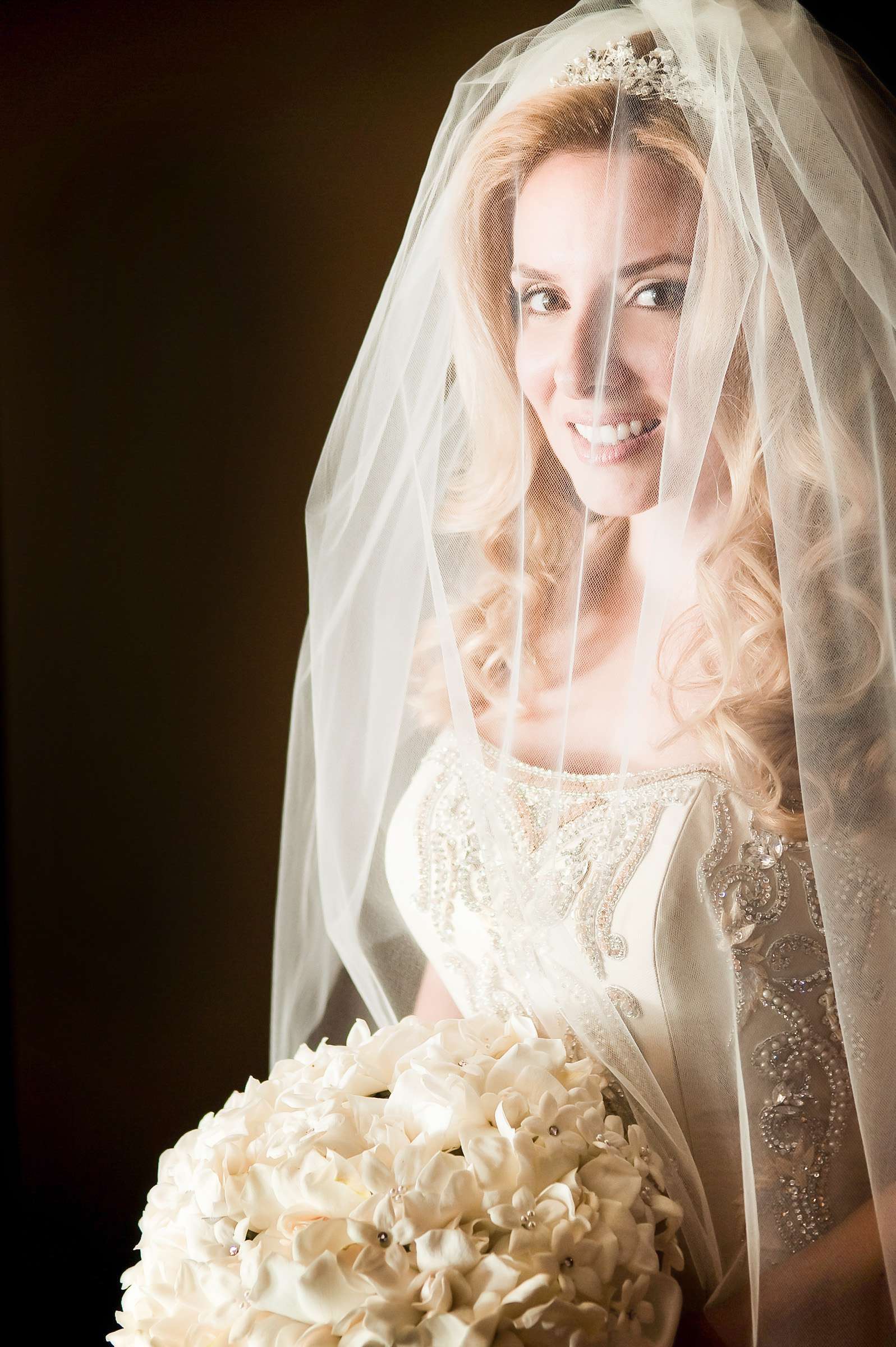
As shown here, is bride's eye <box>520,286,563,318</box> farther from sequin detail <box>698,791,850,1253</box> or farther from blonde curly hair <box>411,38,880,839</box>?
sequin detail <box>698,791,850,1253</box>

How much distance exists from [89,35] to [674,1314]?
1567 mm

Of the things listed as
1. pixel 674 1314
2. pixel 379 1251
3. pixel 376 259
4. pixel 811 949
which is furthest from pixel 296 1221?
pixel 376 259

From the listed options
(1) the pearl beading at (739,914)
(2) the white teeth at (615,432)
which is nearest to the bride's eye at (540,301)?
(2) the white teeth at (615,432)

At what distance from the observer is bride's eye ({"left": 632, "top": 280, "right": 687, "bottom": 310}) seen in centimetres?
81

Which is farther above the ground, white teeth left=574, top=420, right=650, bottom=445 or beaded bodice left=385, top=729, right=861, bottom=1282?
white teeth left=574, top=420, right=650, bottom=445

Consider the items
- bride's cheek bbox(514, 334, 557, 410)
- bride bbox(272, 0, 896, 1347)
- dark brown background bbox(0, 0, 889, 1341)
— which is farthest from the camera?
dark brown background bbox(0, 0, 889, 1341)

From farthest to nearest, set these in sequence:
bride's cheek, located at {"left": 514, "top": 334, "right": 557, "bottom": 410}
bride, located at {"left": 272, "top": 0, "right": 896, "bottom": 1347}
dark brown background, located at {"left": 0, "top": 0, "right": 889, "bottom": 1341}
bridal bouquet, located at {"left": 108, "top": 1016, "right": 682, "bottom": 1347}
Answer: dark brown background, located at {"left": 0, "top": 0, "right": 889, "bottom": 1341}
bride's cheek, located at {"left": 514, "top": 334, "right": 557, "bottom": 410}
bride, located at {"left": 272, "top": 0, "right": 896, "bottom": 1347}
bridal bouquet, located at {"left": 108, "top": 1016, "right": 682, "bottom": 1347}

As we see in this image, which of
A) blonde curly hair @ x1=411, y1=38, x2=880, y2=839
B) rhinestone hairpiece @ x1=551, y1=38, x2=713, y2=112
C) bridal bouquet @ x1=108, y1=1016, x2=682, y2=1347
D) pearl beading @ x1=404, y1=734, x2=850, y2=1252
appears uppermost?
rhinestone hairpiece @ x1=551, y1=38, x2=713, y2=112

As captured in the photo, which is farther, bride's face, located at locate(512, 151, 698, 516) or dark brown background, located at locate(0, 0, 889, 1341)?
dark brown background, located at locate(0, 0, 889, 1341)

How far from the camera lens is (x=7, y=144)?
141 cm

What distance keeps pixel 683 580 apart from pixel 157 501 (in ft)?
2.88

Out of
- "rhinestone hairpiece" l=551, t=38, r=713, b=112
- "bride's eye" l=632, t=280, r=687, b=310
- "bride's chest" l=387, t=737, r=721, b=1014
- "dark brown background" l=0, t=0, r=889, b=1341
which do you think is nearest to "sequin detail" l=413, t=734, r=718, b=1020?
"bride's chest" l=387, t=737, r=721, b=1014

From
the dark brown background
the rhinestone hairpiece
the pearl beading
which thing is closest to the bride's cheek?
the rhinestone hairpiece

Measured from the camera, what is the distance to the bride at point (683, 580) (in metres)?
0.77
